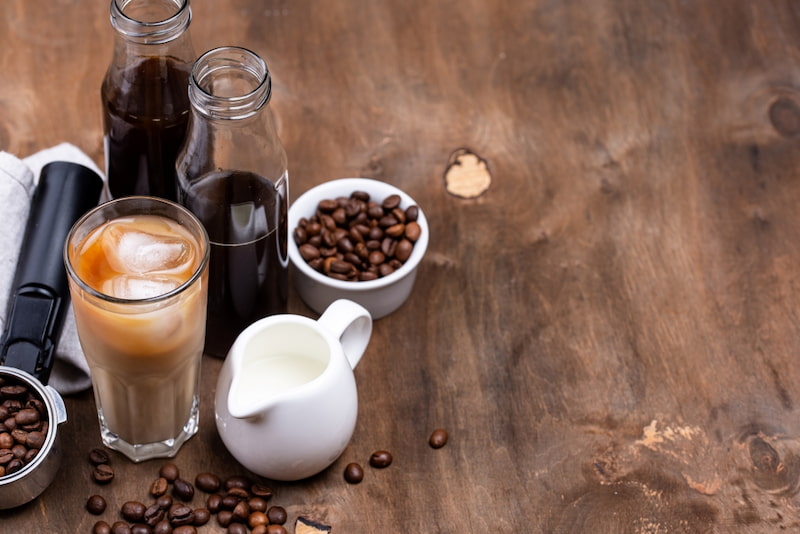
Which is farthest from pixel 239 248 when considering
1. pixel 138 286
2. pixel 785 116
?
pixel 785 116

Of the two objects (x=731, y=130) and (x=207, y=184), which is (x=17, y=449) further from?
(x=731, y=130)

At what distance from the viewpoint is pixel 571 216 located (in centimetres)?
177

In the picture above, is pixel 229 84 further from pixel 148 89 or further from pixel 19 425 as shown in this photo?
pixel 19 425

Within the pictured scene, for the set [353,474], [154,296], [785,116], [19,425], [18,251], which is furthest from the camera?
[785,116]

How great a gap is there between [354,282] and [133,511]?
44 cm

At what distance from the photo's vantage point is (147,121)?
1433mm

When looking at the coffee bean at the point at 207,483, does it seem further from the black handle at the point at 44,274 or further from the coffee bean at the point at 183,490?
the black handle at the point at 44,274

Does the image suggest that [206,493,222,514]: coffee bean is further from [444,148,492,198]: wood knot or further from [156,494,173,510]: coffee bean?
[444,148,492,198]: wood knot

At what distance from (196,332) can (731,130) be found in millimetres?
1081

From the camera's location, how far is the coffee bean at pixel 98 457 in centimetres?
141

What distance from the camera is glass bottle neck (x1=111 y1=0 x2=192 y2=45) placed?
134cm

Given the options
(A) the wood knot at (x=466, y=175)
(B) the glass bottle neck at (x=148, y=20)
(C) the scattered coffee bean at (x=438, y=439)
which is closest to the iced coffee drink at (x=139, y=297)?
(B) the glass bottle neck at (x=148, y=20)

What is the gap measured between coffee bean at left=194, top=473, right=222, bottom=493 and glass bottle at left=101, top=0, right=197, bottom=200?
0.41 metres

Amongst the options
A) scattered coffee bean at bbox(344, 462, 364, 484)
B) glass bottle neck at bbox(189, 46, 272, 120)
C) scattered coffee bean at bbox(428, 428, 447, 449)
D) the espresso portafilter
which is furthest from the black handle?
scattered coffee bean at bbox(428, 428, 447, 449)
